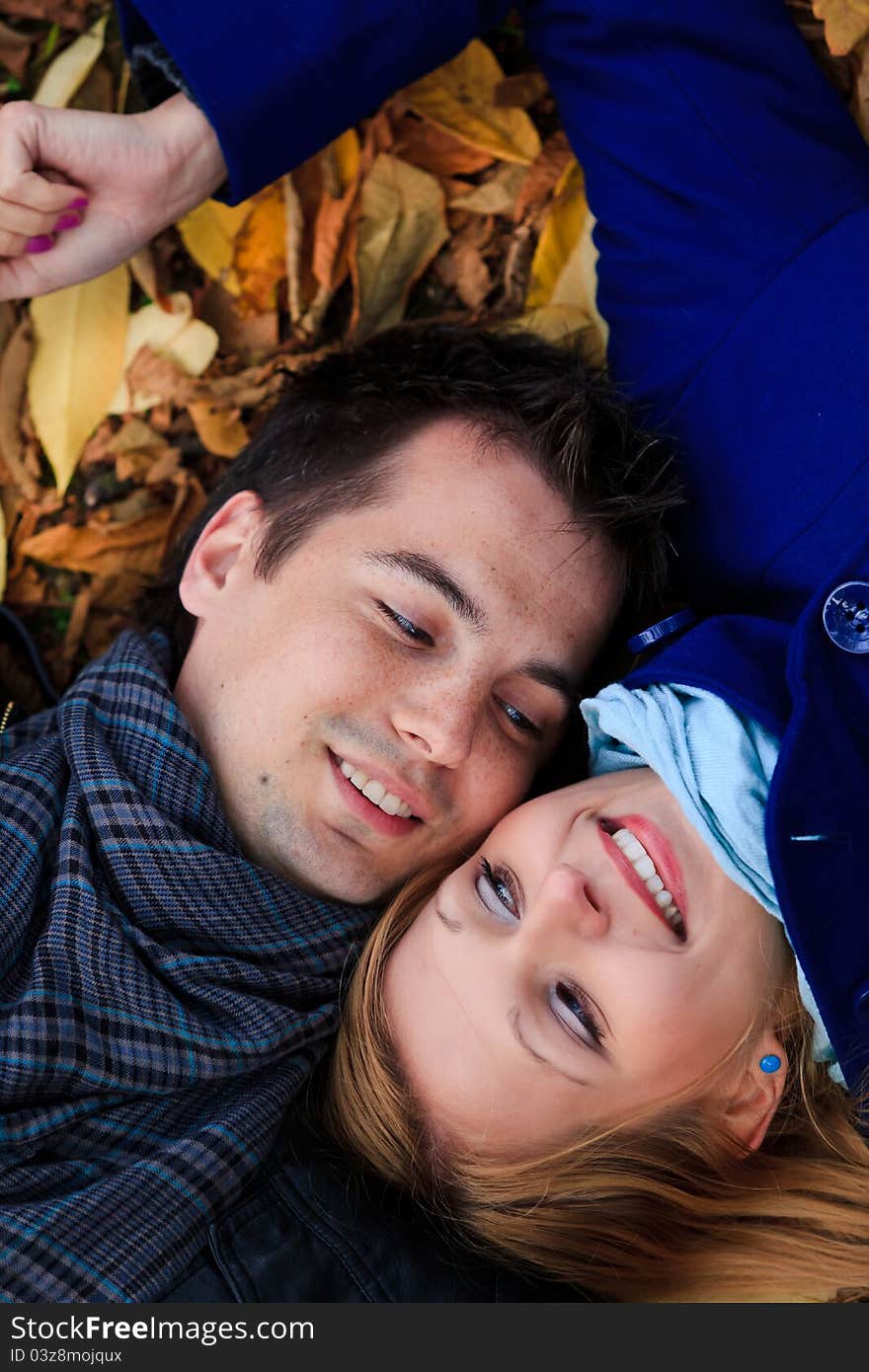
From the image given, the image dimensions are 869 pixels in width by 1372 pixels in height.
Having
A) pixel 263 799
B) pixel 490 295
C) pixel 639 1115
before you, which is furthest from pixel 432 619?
pixel 490 295

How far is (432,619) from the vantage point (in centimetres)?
176

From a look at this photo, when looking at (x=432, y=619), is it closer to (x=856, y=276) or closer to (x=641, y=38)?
(x=856, y=276)

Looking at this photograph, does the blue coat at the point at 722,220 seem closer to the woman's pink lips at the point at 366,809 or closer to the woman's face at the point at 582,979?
the woman's face at the point at 582,979

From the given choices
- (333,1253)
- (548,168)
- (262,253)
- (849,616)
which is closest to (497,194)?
(548,168)

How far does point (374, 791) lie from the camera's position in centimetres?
178

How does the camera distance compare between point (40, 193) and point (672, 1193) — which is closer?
point (672, 1193)

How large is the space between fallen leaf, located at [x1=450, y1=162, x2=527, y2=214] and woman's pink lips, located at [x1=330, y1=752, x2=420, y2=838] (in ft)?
3.74

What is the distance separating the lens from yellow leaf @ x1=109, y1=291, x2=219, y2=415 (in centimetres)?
229

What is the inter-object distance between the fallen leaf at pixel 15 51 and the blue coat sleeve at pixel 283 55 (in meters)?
0.40

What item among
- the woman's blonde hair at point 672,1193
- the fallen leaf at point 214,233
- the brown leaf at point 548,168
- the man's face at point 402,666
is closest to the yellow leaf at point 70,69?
the fallen leaf at point 214,233

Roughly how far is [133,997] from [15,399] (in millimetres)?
1191

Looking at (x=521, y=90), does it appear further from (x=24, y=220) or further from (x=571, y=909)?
(x=571, y=909)

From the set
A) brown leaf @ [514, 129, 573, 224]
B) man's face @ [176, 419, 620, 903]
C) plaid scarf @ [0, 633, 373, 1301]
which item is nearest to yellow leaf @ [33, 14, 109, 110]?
brown leaf @ [514, 129, 573, 224]

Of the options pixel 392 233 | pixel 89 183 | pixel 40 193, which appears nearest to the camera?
pixel 40 193
